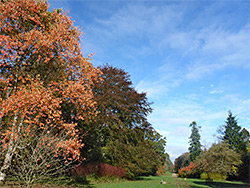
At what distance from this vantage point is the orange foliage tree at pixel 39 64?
8133mm

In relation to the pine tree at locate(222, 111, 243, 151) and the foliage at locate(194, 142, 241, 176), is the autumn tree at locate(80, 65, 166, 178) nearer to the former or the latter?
the foliage at locate(194, 142, 241, 176)

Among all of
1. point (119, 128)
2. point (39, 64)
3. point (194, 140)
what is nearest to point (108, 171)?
point (119, 128)

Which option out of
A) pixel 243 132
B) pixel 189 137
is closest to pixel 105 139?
pixel 243 132

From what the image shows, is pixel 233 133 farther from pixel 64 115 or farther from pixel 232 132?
pixel 64 115

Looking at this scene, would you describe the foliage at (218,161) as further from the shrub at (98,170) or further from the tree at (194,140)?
the tree at (194,140)

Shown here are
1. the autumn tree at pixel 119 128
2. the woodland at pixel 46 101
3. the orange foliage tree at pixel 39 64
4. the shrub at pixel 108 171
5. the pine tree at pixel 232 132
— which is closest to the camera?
the woodland at pixel 46 101

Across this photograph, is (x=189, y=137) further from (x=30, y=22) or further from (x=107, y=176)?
(x=30, y=22)

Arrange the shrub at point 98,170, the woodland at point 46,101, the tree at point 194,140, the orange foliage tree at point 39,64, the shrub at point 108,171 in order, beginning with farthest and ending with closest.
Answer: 1. the tree at point 194,140
2. the shrub at point 108,171
3. the shrub at point 98,170
4. the orange foliage tree at point 39,64
5. the woodland at point 46,101

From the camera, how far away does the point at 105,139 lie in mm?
20172

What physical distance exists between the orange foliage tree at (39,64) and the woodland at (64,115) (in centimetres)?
5

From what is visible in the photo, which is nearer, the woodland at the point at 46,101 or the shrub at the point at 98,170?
the woodland at the point at 46,101

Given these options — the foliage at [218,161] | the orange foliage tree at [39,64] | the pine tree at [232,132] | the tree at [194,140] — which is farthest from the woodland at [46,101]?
the tree at [194,140]

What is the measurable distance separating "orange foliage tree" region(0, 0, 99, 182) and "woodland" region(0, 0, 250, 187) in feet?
0.17

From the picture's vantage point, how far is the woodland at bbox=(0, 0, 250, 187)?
7348 mm
